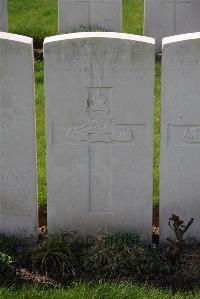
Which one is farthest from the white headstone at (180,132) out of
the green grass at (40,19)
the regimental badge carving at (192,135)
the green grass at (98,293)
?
the green grass at (40,19)

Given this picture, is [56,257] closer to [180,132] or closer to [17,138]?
[17,138]

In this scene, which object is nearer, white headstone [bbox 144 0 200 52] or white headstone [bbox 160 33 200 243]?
white headstone [bbox 160 33 200 243]

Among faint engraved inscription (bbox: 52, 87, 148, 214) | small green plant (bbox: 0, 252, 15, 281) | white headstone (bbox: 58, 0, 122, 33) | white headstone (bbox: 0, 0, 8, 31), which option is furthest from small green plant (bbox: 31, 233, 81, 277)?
white headstone (bbox: 58, 0, 122, 33)

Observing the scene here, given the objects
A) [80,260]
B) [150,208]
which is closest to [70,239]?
[80,260]

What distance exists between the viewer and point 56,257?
5.02m

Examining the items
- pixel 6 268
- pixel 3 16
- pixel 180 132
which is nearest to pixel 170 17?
pixel 3 16

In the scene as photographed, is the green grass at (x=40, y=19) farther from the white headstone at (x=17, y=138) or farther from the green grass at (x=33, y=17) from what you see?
the white headstone at (x=17, y=138)

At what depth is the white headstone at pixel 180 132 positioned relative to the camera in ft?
16.3

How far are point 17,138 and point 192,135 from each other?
4.32 feet

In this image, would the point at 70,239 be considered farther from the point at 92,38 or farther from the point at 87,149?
the point at 92,38

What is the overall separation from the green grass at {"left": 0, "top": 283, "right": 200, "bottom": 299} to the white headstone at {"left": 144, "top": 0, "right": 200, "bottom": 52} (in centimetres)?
684

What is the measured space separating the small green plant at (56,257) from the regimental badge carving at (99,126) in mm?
774

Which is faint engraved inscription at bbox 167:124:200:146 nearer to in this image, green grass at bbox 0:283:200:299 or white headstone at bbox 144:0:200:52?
green grass at bbox 0:283:200:299

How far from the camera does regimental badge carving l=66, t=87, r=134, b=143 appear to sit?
506 centimetres
